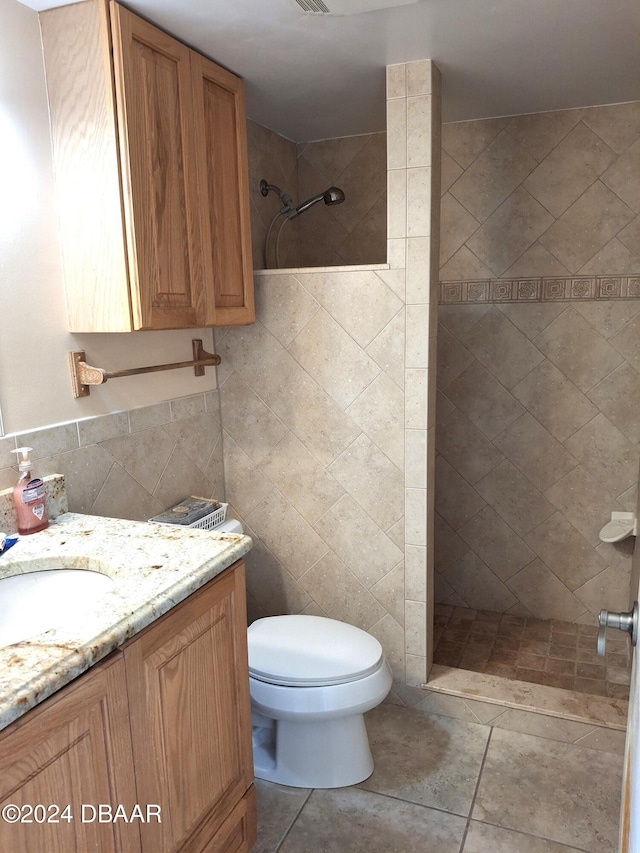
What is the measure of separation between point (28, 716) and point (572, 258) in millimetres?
2466

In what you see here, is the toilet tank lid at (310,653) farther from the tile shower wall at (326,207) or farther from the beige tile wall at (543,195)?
the beige tile wall at (543,195)

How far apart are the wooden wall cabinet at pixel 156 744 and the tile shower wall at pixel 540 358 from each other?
5.41ft

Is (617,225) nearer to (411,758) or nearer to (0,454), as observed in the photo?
(411,758)

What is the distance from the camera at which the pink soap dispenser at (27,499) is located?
1.51 metres

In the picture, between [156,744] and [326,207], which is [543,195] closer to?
[326,207]

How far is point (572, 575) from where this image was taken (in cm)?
277

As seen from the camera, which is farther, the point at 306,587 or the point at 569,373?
the point at 569,373

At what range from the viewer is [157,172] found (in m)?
1.69

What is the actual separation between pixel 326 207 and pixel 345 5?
127 centimetres

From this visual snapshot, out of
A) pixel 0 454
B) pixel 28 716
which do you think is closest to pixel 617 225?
pixel 0 454

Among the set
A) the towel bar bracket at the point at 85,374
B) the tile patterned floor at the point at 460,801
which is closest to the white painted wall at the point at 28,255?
the towel bar bracket at the point at 85,374

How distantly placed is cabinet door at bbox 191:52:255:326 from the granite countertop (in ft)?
2.53

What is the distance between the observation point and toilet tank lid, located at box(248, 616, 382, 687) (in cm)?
180

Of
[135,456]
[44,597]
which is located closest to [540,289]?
[135,456]
